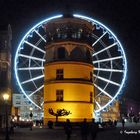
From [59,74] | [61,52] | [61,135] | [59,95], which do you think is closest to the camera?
[61,135]

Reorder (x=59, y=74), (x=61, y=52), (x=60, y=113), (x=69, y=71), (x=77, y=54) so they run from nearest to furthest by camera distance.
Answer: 1. (x=60, y=113)
2. (x=69, y=71)
3. (x=59, y=74)
4. (x=61, y=52)
5. (x=77, y=54)

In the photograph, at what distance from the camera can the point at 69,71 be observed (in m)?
64.4

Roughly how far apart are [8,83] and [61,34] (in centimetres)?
1098

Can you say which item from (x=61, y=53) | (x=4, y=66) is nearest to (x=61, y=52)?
(x=61, y=53)

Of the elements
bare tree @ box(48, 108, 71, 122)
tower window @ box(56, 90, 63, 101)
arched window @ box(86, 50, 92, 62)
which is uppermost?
arched window @ box(86, 50, 92, 62)

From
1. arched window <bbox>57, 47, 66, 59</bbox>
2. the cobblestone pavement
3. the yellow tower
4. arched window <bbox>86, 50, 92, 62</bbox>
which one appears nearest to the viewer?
the cobblestone pavement

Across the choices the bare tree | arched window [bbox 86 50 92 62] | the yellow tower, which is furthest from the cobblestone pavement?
arched window [bbox 86 50 92 62]

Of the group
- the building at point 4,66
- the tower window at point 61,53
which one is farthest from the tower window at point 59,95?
the building at point 4,66

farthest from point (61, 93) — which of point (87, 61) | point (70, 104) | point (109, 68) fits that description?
point (109, 68)

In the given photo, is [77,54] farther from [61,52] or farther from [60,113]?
[60,113]

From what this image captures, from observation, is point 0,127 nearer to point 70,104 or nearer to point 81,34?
point 70,104

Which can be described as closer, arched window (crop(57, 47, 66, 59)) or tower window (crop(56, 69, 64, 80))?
tower window (crop(56, 69, 64, 80))

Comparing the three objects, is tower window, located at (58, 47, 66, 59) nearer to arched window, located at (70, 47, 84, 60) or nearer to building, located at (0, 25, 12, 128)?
arched window, located at (70, 47, 84, 60)

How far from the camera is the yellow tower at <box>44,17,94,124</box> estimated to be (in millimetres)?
64125
